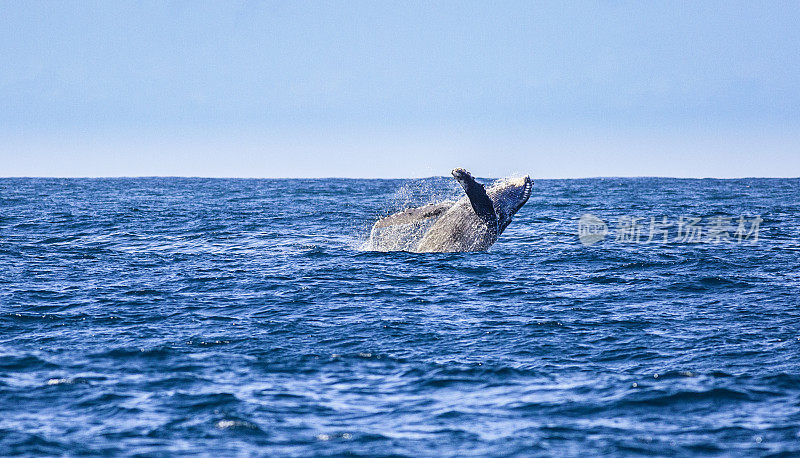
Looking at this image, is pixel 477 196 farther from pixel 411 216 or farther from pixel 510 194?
pixel 411 216

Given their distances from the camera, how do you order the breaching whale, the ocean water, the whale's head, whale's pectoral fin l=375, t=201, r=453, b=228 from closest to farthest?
1. the ocean water
2. the breaching whale
3. the whale's head
4. whale's pectoral fin l=375, t=201, r=453, b=228

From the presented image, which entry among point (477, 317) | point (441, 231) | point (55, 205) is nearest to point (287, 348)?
point (477, 317)

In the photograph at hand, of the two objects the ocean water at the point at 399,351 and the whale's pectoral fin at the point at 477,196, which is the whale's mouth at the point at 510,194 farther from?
the ocean water at the point at 399,351

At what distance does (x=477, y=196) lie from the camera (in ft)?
65.5

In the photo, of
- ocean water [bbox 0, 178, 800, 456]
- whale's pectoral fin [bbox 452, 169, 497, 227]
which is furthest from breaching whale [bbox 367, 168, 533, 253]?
ocean water [bbox 0, 178, 800, 456]

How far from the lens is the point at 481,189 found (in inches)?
777

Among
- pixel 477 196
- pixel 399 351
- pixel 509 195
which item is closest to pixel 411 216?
pixel 477 196

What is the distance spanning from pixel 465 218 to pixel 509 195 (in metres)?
2.31

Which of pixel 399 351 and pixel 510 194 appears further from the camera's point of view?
pixel 510 194

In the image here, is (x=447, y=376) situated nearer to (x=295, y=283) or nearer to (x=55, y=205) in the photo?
(x=295, y=283)

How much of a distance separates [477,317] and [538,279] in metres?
5.02

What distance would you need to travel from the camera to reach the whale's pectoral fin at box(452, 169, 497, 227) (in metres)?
19.0

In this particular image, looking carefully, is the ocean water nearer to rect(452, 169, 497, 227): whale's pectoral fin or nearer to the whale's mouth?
rect(452, 169, 497, 227): whale's pectoral fin

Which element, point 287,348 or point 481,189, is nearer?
point 287,348
